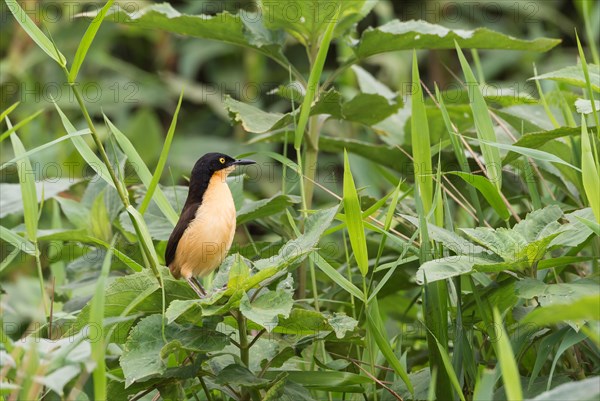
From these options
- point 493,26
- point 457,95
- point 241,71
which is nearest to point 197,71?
point 241,71

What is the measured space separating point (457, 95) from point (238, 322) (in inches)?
57.9

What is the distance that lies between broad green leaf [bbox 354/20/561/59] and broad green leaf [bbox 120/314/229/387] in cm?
125

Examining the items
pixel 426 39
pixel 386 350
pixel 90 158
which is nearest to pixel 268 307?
pixel 386 350

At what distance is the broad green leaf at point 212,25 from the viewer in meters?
3.09

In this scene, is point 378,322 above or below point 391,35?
below

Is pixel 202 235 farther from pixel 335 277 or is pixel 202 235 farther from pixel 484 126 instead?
pixel 484 126

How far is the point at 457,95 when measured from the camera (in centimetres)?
342

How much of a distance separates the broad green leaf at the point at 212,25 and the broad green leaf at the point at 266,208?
55cm

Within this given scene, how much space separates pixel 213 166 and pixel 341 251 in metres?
0.66

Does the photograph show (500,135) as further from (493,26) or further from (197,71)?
(197,71)

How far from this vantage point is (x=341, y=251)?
12.0 feet

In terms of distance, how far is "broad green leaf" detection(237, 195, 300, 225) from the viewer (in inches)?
115

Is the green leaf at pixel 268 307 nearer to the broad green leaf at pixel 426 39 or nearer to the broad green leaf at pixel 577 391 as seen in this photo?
the broad green leaf at pixel 577 391

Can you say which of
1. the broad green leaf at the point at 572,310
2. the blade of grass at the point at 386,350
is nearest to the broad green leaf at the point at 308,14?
the blade of grass at the point at 386,350
